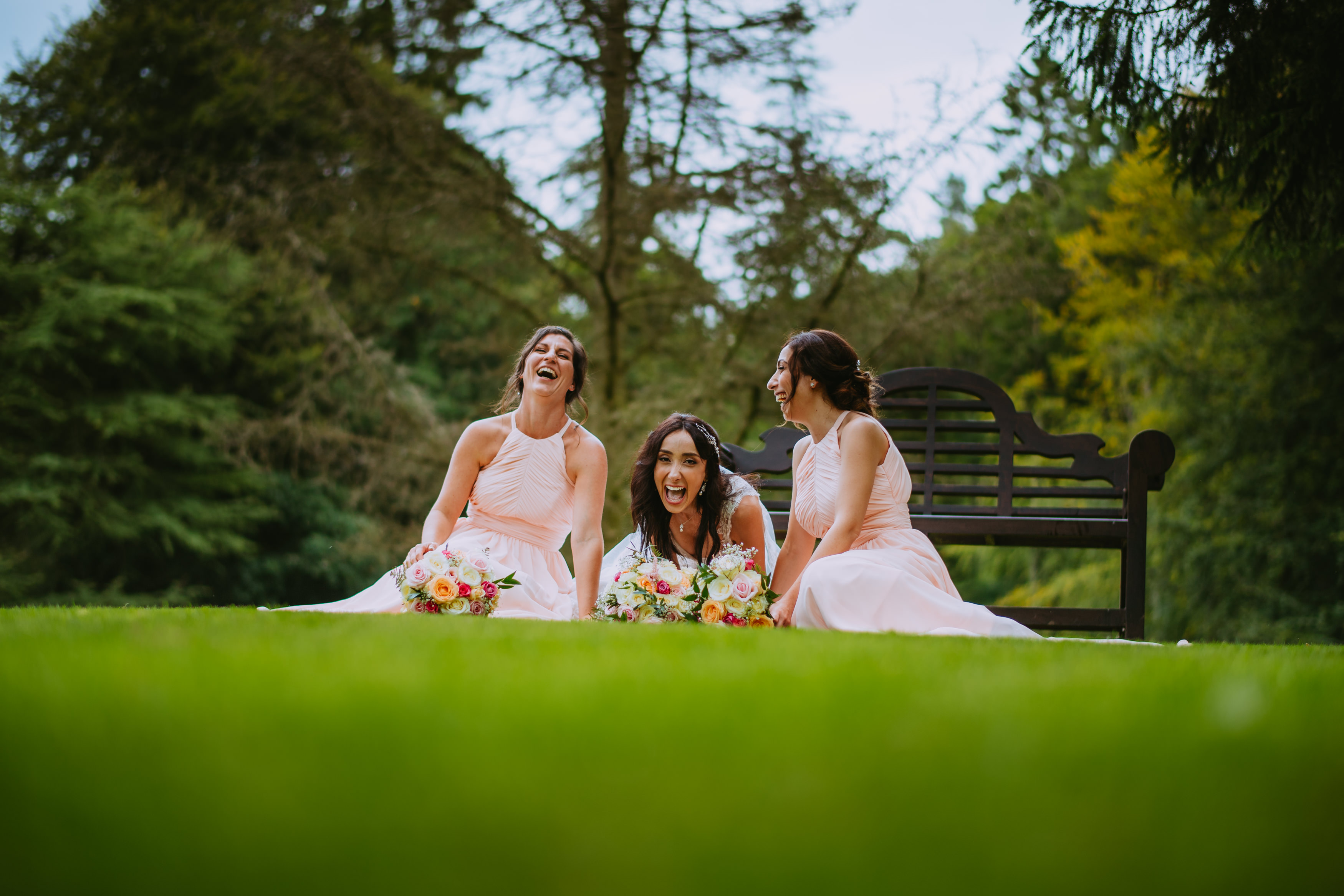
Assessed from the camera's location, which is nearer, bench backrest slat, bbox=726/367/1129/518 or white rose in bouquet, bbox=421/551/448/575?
white rose in bouquet, bbox=421/551/448/575

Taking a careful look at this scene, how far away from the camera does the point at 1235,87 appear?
487cm

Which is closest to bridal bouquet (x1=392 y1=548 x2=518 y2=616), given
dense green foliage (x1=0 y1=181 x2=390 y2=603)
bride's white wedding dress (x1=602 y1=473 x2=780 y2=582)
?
bride's white wedding dress (x1=602 y1=473 x2=780 y2=582)

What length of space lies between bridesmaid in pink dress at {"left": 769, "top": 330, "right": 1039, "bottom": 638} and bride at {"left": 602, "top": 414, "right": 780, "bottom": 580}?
0.34 metres

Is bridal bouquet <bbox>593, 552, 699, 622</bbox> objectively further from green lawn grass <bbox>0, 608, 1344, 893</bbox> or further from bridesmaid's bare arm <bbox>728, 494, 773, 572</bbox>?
green lawn grass <bbox>0, 608, 1344, 893</bbox>

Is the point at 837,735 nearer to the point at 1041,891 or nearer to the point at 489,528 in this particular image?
the point at 1041,891

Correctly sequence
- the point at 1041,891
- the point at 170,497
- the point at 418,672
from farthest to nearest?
the point at 170,497
the point at 418,672
the point at 1041,891

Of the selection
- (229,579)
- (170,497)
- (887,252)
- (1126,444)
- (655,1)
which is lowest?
(229,579)

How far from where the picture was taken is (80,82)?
18578 mm

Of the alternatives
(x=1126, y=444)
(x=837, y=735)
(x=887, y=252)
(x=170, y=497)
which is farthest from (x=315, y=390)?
(x=837, y=735)

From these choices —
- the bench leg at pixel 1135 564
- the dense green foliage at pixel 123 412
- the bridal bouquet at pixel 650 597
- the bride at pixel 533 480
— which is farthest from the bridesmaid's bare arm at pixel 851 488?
the dense green foliage at pixel 123 412

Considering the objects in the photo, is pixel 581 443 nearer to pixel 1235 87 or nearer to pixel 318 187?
pixel 1235 87

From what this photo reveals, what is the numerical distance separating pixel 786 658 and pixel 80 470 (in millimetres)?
17372

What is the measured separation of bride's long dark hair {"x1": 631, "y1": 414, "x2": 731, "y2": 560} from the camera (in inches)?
221

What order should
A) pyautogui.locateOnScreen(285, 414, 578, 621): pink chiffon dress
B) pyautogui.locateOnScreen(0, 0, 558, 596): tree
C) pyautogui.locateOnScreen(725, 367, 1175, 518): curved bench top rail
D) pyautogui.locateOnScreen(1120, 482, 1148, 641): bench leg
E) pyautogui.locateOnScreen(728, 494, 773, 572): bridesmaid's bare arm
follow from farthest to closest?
1. pyautogui.locateOnScreen(0, 0, 558, 596): tree
2. pyautogui.locateOnScreen(725, 367, 1175, 518): curved bench top rail
3. pyautogui.locateOnScreen(1120, 482, 1148, 641): bench leg
4. pyautogui.locateOnScreen(728, 494, 773, 572): bridesmaid's bare arm
5. pyautogui.locateOnScreen(285, 414, 578, 621): pink chiffon dress
